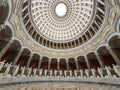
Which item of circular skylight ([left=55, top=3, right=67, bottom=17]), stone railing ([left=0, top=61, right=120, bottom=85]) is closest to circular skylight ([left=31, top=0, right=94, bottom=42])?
circular skylight ([left=55, top=3, right=67, bottom=17])

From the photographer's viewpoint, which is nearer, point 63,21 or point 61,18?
point 63,21

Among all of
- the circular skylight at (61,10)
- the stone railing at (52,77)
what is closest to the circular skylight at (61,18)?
the circular skylight at (61,10)

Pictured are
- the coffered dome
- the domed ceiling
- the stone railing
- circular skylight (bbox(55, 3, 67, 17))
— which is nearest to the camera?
the stone railing

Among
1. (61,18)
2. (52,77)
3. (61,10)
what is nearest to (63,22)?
(61,18)

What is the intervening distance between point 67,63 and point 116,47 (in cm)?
867

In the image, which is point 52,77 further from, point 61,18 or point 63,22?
point 61,18

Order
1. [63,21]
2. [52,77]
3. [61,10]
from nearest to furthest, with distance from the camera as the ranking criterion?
[52,77] < [63,21] < [61,10]

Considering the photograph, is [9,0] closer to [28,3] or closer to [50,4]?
[28,3]

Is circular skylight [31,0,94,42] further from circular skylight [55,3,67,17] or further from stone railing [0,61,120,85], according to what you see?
stone railing [0,61,120,85]

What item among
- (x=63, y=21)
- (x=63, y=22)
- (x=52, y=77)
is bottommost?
(x=52, y=77)

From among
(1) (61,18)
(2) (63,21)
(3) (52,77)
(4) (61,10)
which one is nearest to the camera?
(3) (52,77)

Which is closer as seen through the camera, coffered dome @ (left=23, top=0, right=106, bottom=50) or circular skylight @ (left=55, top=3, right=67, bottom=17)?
coffered dome @ (left=23, top=0, right=106, bottom=50)

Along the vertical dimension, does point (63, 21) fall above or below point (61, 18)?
below

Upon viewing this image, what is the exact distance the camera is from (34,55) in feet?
75.9
